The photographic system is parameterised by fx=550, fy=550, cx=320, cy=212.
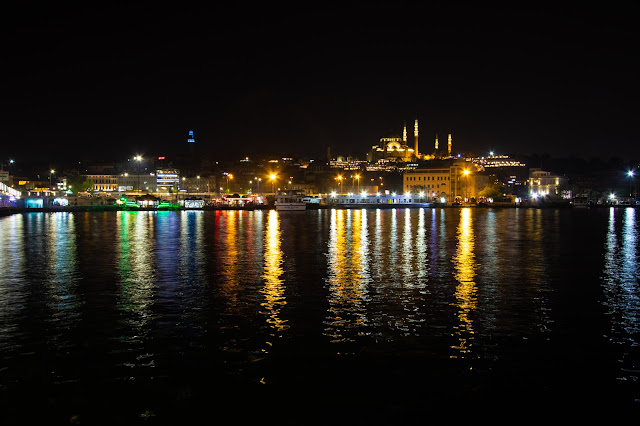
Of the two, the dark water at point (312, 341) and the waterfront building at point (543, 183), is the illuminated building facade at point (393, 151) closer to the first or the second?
the waterfront building at point (543, 183)

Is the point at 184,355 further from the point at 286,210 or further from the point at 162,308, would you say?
the point at 286,210

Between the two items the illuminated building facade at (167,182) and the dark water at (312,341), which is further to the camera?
the illuminated building facade at (167,182)

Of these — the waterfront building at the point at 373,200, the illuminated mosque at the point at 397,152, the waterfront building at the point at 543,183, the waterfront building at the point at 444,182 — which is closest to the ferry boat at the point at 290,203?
the waterfront building at the point at 373,200

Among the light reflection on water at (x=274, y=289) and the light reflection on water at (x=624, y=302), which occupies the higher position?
the light reflection on water at (x=274, y=289)

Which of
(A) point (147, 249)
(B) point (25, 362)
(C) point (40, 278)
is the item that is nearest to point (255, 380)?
(B) point (25, 362)

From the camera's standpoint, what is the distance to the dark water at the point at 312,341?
7352mm

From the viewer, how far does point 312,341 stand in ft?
32.7

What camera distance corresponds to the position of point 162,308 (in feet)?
41.5

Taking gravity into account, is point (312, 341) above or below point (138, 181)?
below

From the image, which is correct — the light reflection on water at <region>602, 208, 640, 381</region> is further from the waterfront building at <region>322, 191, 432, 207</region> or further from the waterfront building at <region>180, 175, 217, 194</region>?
the waterfront building at <region>180, 175, 217, 194</region>

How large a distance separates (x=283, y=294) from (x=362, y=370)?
6128mm

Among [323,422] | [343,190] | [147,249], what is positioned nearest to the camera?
[323,422]

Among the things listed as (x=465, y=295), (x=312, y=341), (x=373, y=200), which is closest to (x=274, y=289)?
(x=465, y=295)

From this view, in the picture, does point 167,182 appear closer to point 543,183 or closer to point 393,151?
point 393,151
